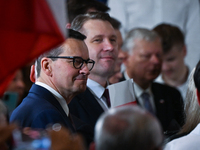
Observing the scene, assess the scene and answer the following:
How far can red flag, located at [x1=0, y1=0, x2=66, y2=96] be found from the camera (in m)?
1.47

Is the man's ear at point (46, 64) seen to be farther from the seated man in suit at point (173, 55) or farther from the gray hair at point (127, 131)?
the seated man in suit at point (173, 55)

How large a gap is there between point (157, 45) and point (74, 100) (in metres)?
1.94

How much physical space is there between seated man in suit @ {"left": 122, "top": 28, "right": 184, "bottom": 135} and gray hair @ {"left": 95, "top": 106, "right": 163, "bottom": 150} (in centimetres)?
313

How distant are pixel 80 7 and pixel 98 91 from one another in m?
1.14

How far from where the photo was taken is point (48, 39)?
1.52m

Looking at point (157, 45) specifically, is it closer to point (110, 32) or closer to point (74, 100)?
point (110, 32)

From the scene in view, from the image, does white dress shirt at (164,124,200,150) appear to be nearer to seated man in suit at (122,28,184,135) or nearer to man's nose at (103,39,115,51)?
man's nose at (103,39,115,51)

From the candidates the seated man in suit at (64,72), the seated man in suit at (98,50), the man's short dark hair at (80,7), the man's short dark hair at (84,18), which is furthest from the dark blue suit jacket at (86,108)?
the man's short dark hair at (80,7)

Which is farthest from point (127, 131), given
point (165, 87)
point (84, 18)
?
point (165, 87)

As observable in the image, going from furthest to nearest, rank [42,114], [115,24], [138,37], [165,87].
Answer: [138,37] < [165,87] < [115,24] < [42,114]

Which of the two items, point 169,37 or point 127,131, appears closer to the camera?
point 127,131

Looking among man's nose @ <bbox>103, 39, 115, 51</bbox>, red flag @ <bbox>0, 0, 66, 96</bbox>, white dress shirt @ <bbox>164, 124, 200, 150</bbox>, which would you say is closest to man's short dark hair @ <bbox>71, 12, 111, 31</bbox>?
man's nose @ <bbox>103, 39, 115, 51</bbox>

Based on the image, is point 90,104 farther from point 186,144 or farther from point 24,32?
point 24,32

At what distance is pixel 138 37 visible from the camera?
491 centimetres
